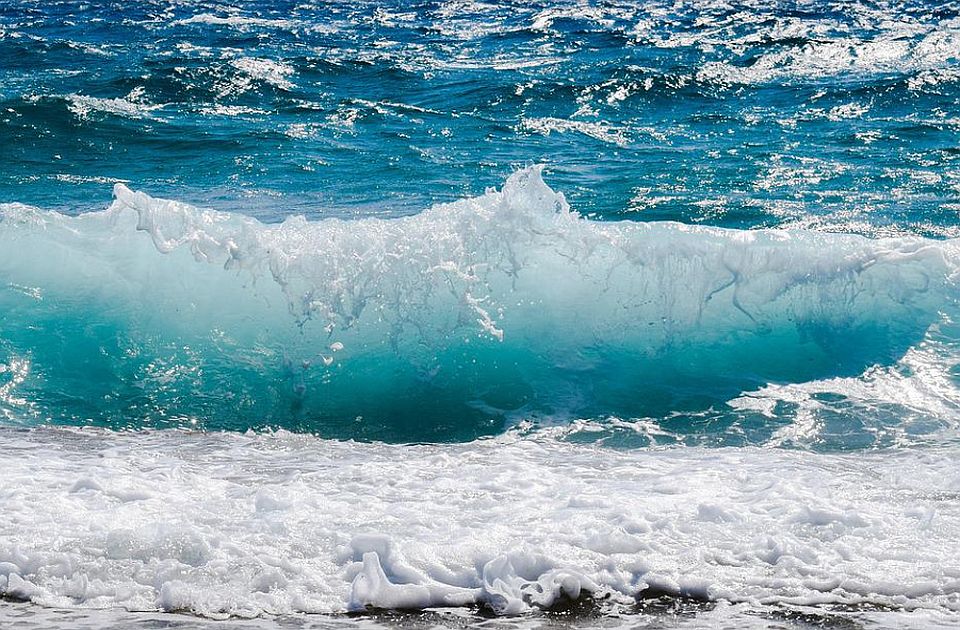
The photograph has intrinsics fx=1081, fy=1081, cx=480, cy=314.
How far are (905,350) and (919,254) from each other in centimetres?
101

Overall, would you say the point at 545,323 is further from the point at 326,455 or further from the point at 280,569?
the point at 280,569

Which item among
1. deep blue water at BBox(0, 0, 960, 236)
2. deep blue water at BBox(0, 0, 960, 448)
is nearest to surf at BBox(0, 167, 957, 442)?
deep blue water at BBox(0, 0, 960, 448)

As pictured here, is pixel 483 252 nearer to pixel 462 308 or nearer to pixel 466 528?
pixel 462 308

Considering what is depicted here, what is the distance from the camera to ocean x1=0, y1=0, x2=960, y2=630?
12.9 feet

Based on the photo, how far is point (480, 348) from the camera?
693 centimetres

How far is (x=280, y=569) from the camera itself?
3.96 m

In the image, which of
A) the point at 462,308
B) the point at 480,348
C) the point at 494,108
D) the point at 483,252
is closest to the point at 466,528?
the point at 480,348

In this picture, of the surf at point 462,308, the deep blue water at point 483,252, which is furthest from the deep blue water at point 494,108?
the surf at point 462,308

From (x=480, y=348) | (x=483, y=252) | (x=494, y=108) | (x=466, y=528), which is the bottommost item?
(x=480, y=348)

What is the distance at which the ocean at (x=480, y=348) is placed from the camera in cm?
394

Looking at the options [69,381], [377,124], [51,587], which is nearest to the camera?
[51,587]

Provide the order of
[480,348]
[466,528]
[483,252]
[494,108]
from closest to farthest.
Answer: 1. [466,528]
2. [480,348]
3. [483,252]
4. [494,108]

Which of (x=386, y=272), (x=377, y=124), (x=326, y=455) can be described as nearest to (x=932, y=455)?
(x=326, y=455)

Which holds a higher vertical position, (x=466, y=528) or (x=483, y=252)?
(x=483, y=252)
